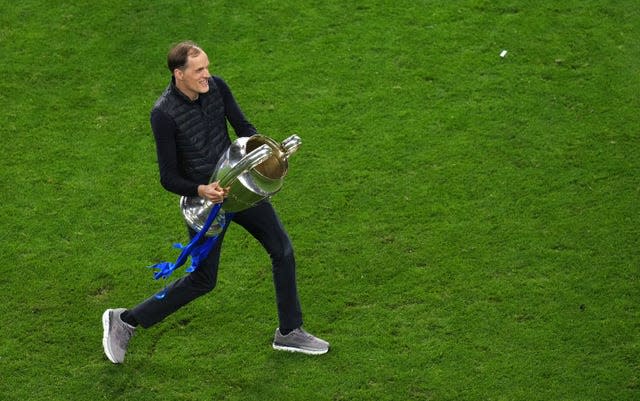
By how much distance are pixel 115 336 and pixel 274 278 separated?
1049 mm

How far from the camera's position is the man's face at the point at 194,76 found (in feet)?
19.1

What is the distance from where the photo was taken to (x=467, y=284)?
702 centimetres

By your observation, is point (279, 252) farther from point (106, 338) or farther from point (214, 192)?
point (106, 338)

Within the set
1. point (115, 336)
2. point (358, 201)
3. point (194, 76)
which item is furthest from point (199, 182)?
point (358, 201)

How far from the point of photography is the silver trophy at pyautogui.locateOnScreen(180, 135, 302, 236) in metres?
5.77

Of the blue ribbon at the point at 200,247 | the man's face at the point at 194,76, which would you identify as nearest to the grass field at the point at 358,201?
the blue ribbon at the point at 200,247

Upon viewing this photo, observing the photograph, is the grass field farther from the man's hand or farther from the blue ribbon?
the man's hand

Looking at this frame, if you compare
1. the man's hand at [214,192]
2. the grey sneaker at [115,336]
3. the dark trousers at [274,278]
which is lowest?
the grey sneaker at [115,336]

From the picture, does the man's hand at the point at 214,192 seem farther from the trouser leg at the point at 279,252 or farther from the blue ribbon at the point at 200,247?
the trouser leg at the point at 279,252

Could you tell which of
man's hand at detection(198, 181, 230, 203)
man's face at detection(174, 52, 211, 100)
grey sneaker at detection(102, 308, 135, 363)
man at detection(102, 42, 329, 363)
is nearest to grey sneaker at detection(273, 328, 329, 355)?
man at detection(102, 42, 329, 363)

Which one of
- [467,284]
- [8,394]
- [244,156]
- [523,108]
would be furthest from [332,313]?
[523,108]

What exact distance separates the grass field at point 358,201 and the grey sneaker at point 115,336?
90 mm

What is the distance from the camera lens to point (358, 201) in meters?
7.75

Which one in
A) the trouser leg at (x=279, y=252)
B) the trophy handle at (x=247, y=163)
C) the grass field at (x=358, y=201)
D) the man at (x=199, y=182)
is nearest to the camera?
the trophy handle at (x=247, y=163)
